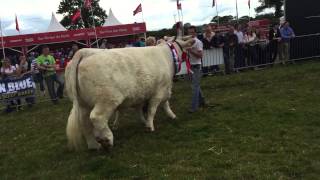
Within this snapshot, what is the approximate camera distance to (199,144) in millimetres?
7609

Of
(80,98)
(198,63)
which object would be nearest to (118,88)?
(80,98)

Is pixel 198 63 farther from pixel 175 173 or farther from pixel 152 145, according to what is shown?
pixel 175 173

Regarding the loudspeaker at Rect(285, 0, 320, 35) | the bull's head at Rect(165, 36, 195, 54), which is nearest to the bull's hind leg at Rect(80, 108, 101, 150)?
the bull's head at Rect(165, 36, 195, 54)

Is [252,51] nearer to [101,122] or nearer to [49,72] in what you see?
[49,72]

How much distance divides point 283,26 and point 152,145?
41.7ft

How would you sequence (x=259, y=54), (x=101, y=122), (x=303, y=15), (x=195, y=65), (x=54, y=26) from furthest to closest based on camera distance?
(x=54, y=26) < (x=303, y=15) < (x=259, y=54) < (x=195, y=65) < (x=101, y=122)

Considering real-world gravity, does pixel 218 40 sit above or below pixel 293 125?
above

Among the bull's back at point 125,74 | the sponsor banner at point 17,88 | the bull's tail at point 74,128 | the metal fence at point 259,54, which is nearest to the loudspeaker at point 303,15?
the metal fence at point 259,54

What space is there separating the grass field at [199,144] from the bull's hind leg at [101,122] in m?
0.31

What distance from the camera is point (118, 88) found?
741 cm

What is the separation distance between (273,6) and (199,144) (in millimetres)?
76926

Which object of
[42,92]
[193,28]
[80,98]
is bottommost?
[42,92]

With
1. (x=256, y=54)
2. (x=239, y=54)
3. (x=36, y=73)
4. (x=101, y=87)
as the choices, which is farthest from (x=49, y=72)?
(x=101, y=87)

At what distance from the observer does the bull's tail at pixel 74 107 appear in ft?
23.9
